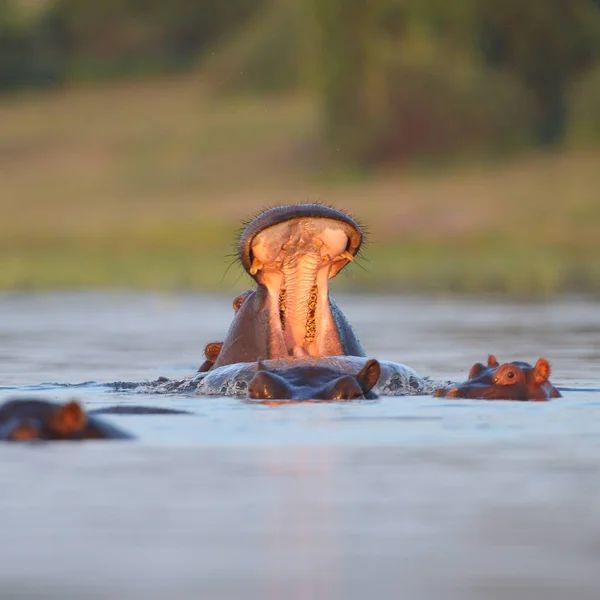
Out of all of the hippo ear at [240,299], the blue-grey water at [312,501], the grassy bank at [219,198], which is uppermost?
the grassy bank at [219,198]

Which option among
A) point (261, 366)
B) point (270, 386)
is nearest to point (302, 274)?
point (261, 366)

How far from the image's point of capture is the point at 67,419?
608 cm

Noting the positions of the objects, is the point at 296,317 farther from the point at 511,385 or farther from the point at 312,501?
the point at 312,501

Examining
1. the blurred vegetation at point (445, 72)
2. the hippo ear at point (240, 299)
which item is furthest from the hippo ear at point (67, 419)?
the blurred vegetation at point (445, 72)

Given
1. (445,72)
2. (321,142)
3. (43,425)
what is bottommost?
(43,425)

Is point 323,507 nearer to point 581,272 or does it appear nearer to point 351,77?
point 581,272

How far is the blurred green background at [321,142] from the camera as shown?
2389 centimetres

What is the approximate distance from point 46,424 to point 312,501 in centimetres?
137

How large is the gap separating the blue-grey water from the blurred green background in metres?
9.58

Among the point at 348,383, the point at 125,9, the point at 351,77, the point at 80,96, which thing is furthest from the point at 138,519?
the point at 125,9

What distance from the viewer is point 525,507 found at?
16.3 ft

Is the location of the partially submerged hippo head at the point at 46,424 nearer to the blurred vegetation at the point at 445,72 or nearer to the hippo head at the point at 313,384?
the hippo head at the point at 313,384

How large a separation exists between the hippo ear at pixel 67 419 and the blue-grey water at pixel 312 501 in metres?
0.06

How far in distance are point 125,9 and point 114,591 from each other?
45.3 metres
